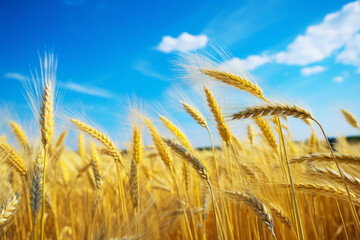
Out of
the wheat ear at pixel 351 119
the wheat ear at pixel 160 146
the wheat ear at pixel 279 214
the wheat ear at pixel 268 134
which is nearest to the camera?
the wheat ear at pixel 279 214

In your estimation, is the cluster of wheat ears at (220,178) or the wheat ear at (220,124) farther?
the wheat ear at (220,124)

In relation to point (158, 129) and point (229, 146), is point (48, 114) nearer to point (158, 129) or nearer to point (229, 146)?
point (158, 129)

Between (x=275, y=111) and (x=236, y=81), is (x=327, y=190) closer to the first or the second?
(x=275, y=111)

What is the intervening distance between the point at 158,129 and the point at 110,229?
3.06ft

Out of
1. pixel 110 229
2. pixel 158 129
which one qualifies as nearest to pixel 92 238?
pixel 110 229

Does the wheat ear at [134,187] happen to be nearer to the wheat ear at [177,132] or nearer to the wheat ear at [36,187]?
the wheat ear at [177,132]

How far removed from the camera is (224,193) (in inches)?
64.7

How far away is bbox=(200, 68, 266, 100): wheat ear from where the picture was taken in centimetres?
155

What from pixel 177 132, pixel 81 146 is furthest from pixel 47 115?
pixel 81 146

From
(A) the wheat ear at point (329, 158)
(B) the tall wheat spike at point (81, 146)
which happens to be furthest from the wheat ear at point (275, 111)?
(B) the tall wheat spike at point (81, 146)

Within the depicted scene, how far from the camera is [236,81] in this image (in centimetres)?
163

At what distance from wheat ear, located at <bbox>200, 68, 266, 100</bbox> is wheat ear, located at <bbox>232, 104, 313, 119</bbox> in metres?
0.13

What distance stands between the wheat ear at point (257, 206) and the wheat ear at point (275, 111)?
47cm

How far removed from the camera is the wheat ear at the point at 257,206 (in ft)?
4.40
